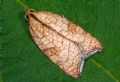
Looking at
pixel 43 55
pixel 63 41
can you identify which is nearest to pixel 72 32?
pixel 63 41

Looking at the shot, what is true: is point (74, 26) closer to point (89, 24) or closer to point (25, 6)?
point (89, 24)

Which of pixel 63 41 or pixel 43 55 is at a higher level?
pixel 63 41

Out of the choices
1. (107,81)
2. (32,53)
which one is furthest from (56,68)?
(107,81)

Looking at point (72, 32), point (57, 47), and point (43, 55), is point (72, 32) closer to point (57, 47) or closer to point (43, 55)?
point (57, 47)
